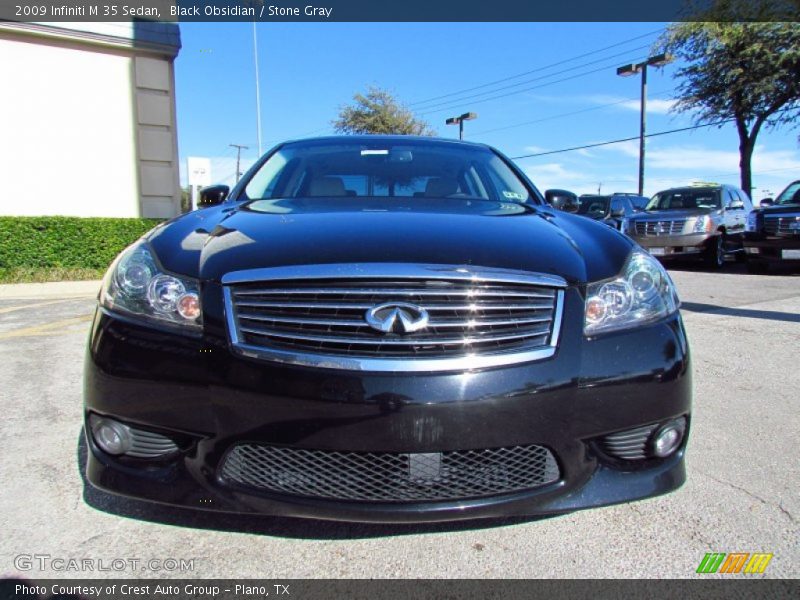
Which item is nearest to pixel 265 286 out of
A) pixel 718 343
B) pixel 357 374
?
pixel 357 374

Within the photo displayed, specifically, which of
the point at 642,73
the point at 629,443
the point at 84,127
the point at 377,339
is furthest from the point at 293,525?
the point at 642,73

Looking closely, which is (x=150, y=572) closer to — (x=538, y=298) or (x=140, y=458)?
(x=140, y=458)

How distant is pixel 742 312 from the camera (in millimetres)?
6340

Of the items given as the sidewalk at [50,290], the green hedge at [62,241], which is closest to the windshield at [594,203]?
the green hedge at [62,241]

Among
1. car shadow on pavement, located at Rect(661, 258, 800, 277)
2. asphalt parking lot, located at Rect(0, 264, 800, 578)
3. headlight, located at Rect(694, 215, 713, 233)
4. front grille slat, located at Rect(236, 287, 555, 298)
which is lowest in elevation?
asphalt parking lot, located at Rect(0, 264, 800, 578)

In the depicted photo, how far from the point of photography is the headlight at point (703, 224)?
1123 centimetres

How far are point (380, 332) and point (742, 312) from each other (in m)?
6.05

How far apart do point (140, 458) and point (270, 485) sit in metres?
0.42

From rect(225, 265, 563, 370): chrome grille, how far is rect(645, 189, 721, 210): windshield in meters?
11.9

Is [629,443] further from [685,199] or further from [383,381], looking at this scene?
[685,199]

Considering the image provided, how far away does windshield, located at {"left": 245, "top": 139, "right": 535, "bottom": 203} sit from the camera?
306 cm

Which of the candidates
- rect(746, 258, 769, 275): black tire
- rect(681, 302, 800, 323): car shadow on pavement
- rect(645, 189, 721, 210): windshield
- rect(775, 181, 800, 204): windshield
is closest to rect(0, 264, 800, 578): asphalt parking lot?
rect(681, 302, 800, 323): car shadow on pavement

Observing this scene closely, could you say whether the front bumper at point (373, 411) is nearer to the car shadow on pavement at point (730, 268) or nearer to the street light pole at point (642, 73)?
the car shadow on pavement at point (730, 268)

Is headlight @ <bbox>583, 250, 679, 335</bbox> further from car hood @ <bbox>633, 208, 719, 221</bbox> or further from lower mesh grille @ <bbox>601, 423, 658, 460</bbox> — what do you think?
car hood @ <bbox>633, 208, 719, 221</bbox>
